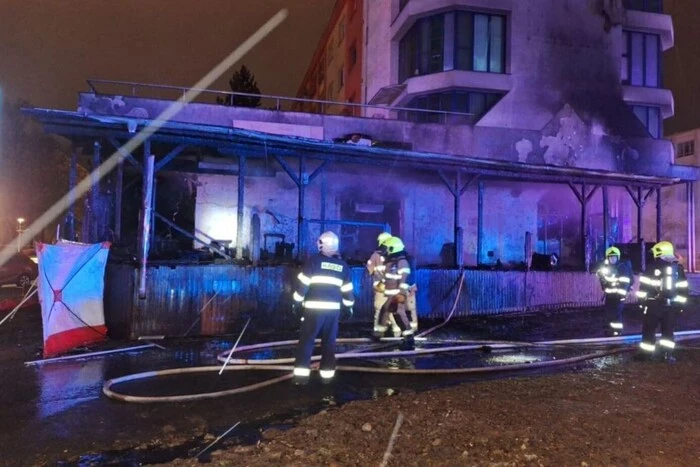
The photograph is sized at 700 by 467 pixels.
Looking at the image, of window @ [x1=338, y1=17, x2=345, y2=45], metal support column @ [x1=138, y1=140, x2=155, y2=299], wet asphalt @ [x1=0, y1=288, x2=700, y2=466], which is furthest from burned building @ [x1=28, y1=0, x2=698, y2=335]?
window @ [x1=338, y1=17, x2=345, y2=45]

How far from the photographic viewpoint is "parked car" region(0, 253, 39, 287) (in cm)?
1584

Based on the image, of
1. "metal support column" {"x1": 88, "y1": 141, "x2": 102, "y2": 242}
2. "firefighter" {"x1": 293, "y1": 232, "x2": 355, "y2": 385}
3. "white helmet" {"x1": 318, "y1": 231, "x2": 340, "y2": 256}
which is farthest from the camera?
"metal support column" {"x1": 88, "y1": 141, "x2": 102, "y2": 242}

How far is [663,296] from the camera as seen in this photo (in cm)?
710

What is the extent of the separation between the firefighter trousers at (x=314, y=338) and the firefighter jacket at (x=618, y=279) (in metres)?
6.07

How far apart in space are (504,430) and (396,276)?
3.97 m

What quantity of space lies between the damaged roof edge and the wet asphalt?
4232 mm

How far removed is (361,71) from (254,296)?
21.5 m

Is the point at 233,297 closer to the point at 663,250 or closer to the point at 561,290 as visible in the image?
the point at 663,250

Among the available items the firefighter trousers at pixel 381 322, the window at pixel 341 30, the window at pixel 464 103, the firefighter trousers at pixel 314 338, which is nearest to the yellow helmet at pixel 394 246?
the firefighter trousers at pixel 381 322

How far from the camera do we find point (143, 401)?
16.6 feet

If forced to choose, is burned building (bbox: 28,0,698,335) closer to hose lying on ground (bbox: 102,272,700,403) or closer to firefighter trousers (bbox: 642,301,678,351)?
hose lying on ground (bbox: 102,272,700,403)

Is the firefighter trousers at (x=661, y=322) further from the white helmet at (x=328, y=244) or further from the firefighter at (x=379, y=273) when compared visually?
the white helmet at (x=328, y=244)

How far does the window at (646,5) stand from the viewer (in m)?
22.9

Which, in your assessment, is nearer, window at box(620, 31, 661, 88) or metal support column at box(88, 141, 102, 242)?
metal support column at box(88, 141, 102, 242)
